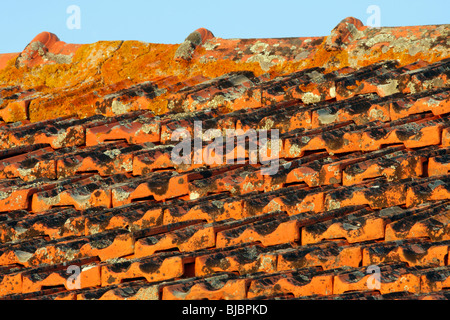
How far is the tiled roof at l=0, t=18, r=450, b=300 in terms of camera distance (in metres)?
4.18

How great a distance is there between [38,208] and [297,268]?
92.9 inches

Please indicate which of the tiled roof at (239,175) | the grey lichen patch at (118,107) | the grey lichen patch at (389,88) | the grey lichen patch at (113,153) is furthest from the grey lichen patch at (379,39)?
the grey lichen patch at (113,153)

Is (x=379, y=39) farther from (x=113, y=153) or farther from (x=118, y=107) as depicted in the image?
(x=113, y=153)

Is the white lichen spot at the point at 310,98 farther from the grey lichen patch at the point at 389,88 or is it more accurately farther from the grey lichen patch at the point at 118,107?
the grey lichen patch at the point at 118,107

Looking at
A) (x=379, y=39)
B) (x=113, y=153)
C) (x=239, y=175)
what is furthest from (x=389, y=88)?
(x=113, y=153)

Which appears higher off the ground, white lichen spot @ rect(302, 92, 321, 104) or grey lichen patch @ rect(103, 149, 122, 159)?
white lichen spot @ rect(302, 92, 321, 104)

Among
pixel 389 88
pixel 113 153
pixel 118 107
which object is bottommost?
pixel 113 153

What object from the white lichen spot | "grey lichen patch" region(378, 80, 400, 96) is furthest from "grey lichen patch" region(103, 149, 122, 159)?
"grey lichen patch" region(378, 80, 400, 96)

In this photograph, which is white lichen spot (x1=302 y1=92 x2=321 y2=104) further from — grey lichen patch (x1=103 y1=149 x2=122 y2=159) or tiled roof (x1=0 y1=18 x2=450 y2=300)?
grey lichen patch (x1=103 y1=149 x2=122 y2=159)

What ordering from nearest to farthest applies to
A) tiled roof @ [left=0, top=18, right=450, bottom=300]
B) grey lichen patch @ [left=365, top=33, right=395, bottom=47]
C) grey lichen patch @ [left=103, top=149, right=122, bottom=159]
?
tiled roof @ [left=0, top=18, right=450, bottom=300]
grey lichen patch @ [left=103, top=149, right=122, bottom=159]
grey lichen patch @ [left=365, top=33, right=395, bottom=47]

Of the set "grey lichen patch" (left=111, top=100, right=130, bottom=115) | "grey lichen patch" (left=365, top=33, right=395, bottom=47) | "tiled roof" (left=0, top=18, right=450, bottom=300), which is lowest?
"tiled roof" (left=0, top=18, right=450, bottom=300)

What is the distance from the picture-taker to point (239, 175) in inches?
206

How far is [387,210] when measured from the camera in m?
4.49
